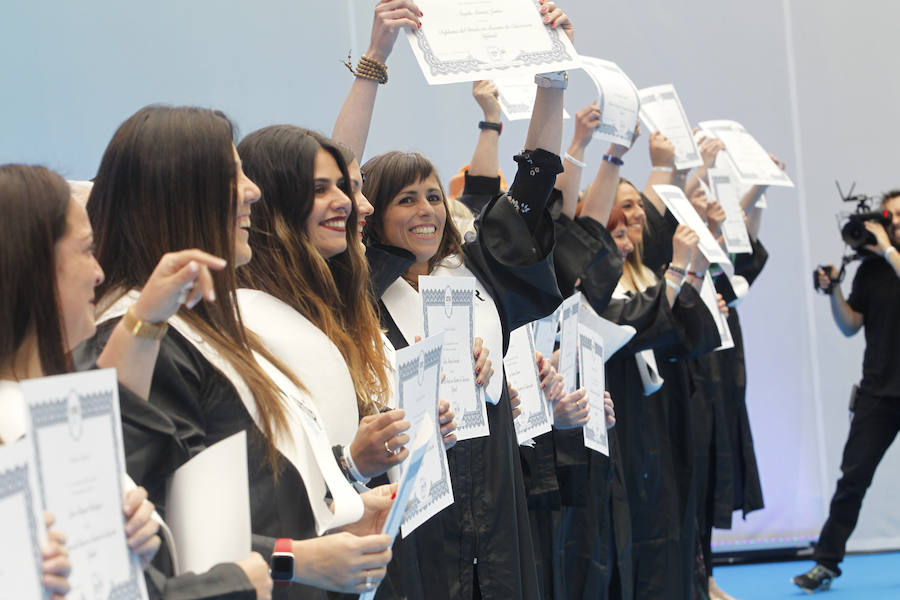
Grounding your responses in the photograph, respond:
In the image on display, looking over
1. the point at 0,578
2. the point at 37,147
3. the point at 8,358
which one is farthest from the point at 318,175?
the point at 37,147

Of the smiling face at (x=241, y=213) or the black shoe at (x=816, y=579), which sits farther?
the black shoe at (x=816, y=579)

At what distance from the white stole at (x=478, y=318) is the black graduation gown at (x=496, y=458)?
16 millimetres

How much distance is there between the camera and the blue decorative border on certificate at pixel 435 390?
1.79 m

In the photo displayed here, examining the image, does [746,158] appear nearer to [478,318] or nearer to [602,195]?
[602,195]

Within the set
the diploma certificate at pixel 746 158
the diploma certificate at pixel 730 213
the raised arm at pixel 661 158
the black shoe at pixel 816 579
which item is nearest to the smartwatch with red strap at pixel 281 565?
the raised arm at pixel 661 158

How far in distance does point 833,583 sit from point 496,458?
13.1 ft

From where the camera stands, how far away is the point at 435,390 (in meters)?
1.95

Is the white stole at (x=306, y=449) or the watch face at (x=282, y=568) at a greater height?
the white stole at (x=306, y=449)

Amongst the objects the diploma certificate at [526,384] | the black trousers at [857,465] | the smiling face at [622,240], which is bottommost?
the black trousers at [857,465]

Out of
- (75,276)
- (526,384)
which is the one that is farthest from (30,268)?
(526,384)

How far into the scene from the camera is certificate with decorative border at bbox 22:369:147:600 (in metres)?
1.08

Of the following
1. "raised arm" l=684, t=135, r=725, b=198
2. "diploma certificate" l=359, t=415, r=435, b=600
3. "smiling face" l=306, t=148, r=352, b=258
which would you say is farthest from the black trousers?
"diploma certificate" l=359, t=415, r=435, b=600

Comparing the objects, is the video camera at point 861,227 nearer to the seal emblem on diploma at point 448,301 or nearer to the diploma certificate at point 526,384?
the diploma certificate at point 526,384

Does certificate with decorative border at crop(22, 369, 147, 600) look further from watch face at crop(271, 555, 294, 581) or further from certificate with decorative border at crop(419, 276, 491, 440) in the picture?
certificate with decorative border at crop(419, 276, 491, 440)
